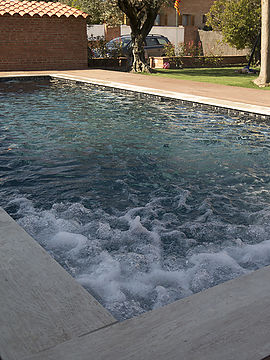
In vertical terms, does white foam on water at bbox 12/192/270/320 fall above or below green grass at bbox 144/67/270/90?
below

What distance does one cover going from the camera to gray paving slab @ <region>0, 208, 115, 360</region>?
79.2 inches

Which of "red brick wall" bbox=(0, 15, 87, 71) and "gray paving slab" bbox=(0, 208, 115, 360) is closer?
"gray paving slab" bbox=(0, 208, 115, 360)

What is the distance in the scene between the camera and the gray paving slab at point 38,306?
2012mm

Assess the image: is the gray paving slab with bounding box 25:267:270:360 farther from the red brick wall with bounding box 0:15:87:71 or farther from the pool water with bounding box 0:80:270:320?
the red brick wall with bounding box 0:15:87:71

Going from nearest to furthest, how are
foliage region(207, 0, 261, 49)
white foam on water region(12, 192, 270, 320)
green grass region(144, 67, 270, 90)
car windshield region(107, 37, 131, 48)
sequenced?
white foam on water region(12, 192, 270, 320)
green grass region(144, 67, 270, 90)
foliage region(207, 0, 261, 49)
car windshield region(107, 37, 131, 48)

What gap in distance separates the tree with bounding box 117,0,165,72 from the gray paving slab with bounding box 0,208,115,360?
15980mm

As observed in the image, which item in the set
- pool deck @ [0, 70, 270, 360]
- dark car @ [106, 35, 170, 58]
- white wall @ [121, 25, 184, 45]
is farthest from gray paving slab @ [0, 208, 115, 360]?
white wall @ [121, 25, 184, 45]

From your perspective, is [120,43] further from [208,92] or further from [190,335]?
[190,335]

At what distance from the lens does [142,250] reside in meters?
3.67

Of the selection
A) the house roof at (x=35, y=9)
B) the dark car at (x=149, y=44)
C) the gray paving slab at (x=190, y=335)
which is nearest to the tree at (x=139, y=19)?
the house roof at (x=35, y=9)

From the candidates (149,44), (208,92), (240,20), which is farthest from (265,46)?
(149,44)

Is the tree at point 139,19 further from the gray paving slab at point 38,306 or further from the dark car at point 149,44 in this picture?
the gray paving slab at point 38,306

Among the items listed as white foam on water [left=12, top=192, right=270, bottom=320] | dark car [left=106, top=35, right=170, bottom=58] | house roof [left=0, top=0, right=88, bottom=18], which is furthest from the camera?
dark car [left=106, top=35, right=170, bottom=58]

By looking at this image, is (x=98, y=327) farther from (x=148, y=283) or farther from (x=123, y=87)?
(x=123, y=87)
